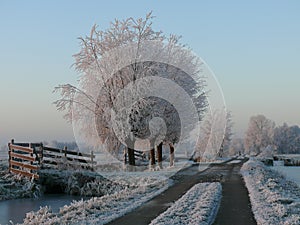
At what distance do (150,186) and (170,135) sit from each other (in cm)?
1219

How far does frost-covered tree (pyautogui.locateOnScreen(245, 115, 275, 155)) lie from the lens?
94.9 metres

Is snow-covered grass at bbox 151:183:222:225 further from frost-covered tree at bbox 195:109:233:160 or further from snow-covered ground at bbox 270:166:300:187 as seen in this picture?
frost-covered tree at bbox 195:109:233:160

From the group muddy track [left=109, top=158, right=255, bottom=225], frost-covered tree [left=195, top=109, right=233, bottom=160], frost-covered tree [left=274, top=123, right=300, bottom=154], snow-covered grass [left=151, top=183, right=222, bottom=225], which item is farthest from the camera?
frost-covered tree [left=274, top=123, right=300, bottom=154]

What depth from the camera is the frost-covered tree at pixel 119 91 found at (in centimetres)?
2330

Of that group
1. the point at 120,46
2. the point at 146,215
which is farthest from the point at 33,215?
the point at 120,46

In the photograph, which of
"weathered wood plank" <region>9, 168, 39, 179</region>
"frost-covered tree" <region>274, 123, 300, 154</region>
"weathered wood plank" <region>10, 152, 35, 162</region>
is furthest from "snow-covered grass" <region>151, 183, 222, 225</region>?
"frost-covered tree" <region>274, 123, 300, 154</region>

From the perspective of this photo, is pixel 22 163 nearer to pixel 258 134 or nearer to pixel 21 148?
pixel 21 148

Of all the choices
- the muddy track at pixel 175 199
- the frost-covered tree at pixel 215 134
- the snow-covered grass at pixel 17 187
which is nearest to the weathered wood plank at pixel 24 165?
the snow-covered grass at pixel 17 187

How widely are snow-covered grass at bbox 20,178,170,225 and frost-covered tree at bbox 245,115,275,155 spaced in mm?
85156

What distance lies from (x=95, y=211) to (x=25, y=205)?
7.68 meters

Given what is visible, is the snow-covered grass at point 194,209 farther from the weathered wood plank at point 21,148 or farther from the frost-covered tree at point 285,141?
the frost-covered tree at point 285,141

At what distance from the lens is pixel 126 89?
23.3 meters

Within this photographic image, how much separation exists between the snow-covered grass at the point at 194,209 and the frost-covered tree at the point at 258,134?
277ft

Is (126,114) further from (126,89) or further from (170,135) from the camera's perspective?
(170,135)
